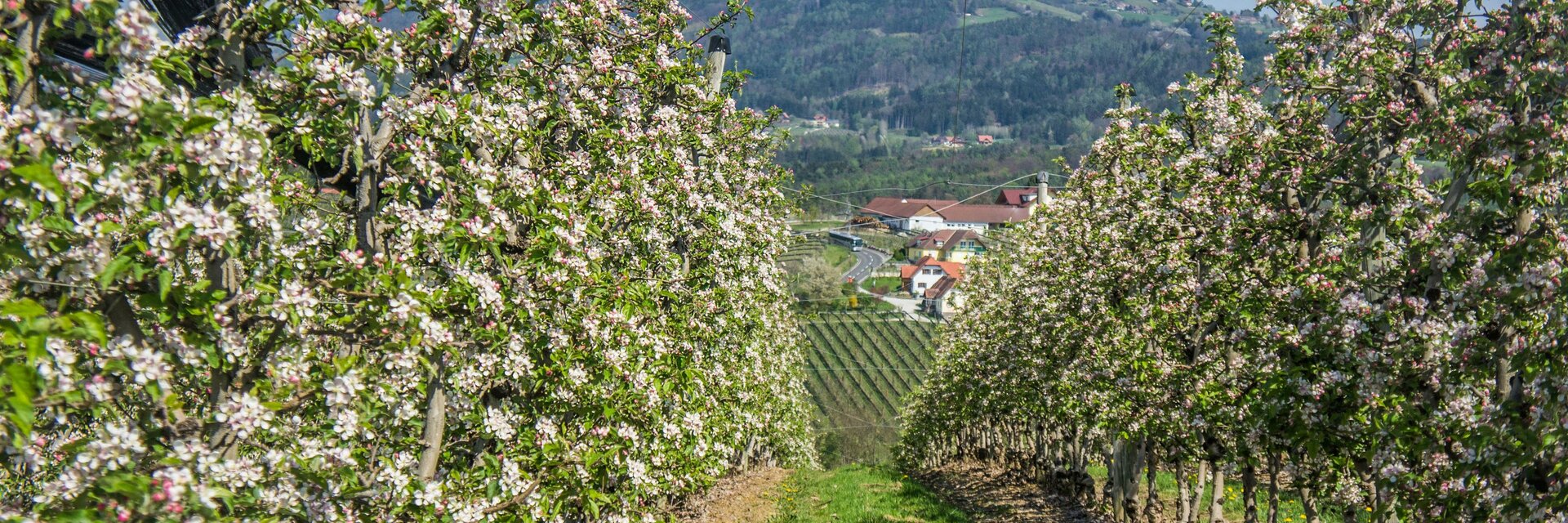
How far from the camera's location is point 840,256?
403 ft

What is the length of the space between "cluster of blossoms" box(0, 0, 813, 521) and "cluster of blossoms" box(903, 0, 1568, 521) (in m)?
5.28

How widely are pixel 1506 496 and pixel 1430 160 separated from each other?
275cm

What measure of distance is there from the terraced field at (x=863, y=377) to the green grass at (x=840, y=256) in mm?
35218

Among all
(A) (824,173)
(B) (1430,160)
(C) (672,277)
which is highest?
(A) (824,173)

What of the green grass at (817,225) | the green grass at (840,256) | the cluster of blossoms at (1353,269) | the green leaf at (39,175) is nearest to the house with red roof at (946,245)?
the green grass at (840,256)

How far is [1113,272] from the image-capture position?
13.3 metres

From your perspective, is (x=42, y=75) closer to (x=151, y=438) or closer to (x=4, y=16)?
(x=4, y=16)

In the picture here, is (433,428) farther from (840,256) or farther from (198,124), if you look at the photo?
(840,256)

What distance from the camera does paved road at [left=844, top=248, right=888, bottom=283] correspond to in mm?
118250

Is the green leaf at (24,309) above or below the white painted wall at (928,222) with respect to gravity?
below

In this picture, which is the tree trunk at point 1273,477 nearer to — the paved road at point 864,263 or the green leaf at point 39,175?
the green leaf at point 39,175

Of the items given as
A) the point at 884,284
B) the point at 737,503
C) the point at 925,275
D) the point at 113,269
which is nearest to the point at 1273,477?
the point at 113,269

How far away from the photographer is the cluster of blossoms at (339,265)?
3.44 metres

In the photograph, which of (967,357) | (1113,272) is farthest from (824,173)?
(1113,272)
